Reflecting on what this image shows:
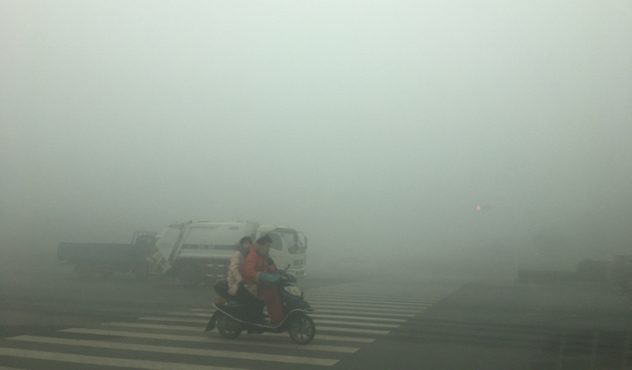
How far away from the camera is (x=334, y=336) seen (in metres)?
8.85

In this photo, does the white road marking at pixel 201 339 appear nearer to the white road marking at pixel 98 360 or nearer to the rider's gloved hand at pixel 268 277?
the rider's gloved hand at pixel 268 277

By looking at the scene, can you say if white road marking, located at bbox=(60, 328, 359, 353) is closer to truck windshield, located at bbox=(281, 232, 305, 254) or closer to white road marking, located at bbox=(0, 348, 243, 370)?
white road marking, located at bbox=(0, 348, 243, 370)

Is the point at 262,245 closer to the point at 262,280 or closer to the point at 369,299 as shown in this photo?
the point at 262,280

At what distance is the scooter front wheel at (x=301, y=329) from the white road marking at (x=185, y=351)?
2.77 feet

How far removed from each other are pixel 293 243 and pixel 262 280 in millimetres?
12865

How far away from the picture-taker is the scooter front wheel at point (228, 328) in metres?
8.34

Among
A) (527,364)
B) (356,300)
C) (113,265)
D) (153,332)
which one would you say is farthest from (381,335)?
(113,265)

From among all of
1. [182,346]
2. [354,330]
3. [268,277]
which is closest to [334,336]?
[354,330]

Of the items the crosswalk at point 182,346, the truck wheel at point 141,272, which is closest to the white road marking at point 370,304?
the crosswalk at point 182,346

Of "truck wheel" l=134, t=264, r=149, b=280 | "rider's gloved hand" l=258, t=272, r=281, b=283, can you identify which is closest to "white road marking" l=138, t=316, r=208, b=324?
"rider's gloved hand" l=258, t=272, r=281, b=283

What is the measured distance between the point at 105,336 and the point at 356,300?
8462mm

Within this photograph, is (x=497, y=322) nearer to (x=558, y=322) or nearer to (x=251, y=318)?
(x=558, y=322)

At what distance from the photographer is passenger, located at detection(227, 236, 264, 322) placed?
26.9 feet

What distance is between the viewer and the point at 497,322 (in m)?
11.1
